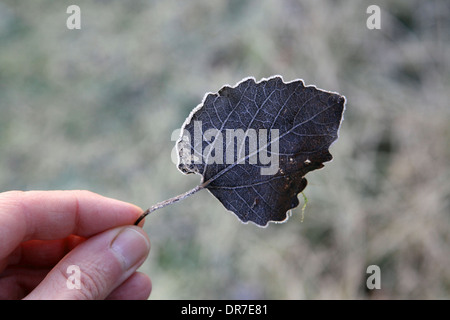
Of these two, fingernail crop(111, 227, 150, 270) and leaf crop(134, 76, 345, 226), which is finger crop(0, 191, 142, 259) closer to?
fingernail crop(111, 227, 150, 270)

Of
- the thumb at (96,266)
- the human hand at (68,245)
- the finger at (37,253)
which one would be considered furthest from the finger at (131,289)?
the finger at (37,253)

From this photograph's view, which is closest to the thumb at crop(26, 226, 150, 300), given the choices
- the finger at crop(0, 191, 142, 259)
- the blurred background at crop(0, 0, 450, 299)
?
the finger at crop(0, 191, 142, 259)

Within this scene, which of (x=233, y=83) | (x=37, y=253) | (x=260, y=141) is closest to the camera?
(x=260, y=141)

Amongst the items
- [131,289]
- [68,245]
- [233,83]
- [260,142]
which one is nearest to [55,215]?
[68,245]

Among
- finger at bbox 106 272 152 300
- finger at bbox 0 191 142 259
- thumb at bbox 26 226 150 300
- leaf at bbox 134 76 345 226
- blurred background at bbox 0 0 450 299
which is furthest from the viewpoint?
blurred background at bbox 0 0 450 299

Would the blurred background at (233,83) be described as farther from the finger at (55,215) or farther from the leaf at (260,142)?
the leaf at (260,142)

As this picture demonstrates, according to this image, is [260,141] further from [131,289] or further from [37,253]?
[37,253]

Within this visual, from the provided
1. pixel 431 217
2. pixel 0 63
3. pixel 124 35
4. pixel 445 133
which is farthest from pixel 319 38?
pixel 0 63

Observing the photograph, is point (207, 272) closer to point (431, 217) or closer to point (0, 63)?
point (431, 217)
